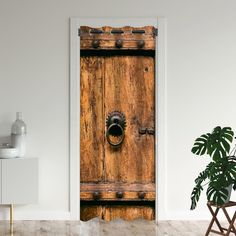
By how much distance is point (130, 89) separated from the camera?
5871 millimetres

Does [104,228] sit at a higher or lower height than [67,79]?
lower

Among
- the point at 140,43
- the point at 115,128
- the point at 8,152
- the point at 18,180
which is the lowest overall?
the point at 18,180

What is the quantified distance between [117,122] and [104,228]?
1.16 metres

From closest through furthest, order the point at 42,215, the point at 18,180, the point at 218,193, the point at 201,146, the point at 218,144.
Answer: the point at 218,193, the point at 218,144, the point at 201,146, the point at 18,180, the point at 42,215

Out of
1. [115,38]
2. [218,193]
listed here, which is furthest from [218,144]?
[115,38]

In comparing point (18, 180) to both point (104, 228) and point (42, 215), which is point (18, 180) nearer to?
point (42, 215)

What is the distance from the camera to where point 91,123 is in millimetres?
5871

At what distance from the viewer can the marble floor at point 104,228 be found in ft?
17.3

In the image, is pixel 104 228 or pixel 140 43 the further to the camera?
pixel 140 43

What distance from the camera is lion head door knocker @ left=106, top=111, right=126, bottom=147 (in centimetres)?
587

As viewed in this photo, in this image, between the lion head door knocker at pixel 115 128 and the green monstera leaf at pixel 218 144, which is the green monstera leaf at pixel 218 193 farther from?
the lion head door knocker at pixel 115 128

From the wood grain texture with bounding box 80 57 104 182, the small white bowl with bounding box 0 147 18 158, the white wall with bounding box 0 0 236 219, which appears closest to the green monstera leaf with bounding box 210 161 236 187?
the white wall with bounding box 0 0 236 219

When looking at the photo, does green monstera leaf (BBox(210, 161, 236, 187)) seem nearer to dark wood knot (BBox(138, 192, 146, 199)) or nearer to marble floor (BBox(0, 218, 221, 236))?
marble floor (BBox(0, 218, 221, 236))

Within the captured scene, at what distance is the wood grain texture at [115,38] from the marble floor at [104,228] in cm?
189
